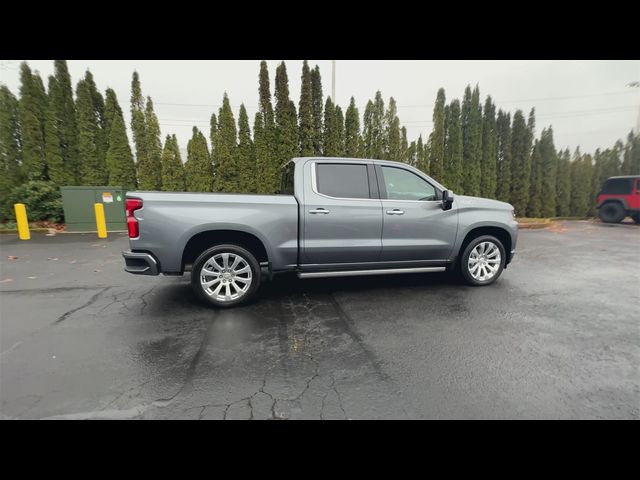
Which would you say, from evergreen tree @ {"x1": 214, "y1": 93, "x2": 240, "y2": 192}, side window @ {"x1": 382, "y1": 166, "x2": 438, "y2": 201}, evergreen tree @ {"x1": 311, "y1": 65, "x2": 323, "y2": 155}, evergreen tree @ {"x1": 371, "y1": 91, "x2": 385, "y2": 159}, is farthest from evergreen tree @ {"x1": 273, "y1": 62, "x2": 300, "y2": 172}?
side window @ {"x1": 382, "y1": 166, "x2": 438, "y2": 201}

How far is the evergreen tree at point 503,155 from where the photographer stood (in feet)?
49.0

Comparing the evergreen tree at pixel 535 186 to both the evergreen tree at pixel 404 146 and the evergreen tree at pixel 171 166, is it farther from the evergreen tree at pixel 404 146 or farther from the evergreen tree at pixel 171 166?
the evergreen tree at pixel 171 166

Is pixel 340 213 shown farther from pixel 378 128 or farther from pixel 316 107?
pixel 378 128

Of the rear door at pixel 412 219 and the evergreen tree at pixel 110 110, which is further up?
the evergreen tree at pixel 110 110

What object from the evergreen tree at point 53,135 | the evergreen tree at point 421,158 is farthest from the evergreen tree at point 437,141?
the evergreen tree at point 53,135

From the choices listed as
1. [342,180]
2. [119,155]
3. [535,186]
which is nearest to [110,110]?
[119,155]

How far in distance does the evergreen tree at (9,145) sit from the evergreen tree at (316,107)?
10599mm

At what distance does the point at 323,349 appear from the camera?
286 centimetres

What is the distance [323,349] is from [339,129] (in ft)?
36.5

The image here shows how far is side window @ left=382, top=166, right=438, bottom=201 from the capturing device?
14.4 feet

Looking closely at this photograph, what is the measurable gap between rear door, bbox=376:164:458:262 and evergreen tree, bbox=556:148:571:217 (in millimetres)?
16294

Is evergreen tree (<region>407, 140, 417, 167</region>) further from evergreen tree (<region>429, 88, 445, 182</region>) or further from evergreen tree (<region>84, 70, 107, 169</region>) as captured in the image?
evergreen tree (<region>84, 70, 107, 169</region>)

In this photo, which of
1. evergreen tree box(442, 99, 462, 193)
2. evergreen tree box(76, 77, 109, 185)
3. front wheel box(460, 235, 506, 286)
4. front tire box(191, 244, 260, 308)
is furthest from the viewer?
evergreen tree box(442, 99, 462, 193)
